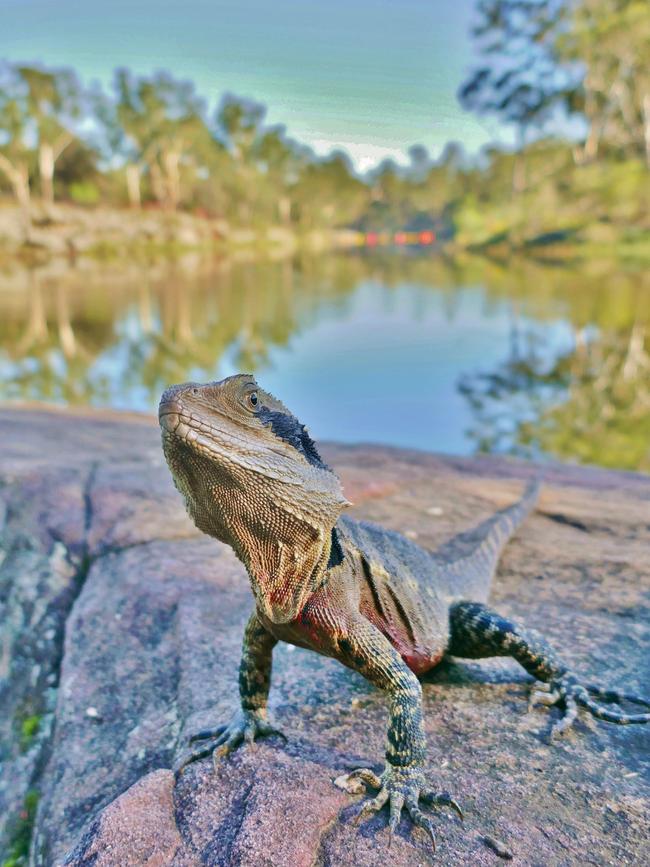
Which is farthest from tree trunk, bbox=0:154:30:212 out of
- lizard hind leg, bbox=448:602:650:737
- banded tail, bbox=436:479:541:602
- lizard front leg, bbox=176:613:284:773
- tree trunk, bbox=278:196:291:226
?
lizard hind leg, bbox=448:602:650:737

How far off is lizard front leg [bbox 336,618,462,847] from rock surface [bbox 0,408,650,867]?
7 centimetres

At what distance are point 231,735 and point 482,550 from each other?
2.15m

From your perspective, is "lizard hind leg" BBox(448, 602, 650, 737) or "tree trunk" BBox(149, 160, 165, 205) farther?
"tree trunk" BBox(149, 160, 165, 205)

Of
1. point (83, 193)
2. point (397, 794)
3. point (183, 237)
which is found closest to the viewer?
point (397, 794)

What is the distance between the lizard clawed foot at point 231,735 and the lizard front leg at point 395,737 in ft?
1.78

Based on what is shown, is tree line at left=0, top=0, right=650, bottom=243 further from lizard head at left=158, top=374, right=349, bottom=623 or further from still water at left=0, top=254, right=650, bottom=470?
lizard head at left=158, top=374, right=349, bottom=623

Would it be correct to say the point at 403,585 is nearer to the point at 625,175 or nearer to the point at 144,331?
the point at 144,331

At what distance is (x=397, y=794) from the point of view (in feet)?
8.79

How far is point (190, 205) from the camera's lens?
8519 cm

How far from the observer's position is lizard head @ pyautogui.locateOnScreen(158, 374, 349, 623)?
2.46m

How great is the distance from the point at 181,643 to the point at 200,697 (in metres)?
0.54

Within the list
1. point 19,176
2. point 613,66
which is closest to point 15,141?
point 19,176

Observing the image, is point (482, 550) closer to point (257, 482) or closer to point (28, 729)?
point (257, 482)

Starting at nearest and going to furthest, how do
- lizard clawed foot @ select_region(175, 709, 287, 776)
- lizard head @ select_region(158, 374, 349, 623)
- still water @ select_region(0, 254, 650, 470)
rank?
lizard head @ select_region(158, 374, 349, 623) → lizard clawed foot @ select_region(175, 709, 287, 776) → still water @ select_region(0, 254, 650, 470)
